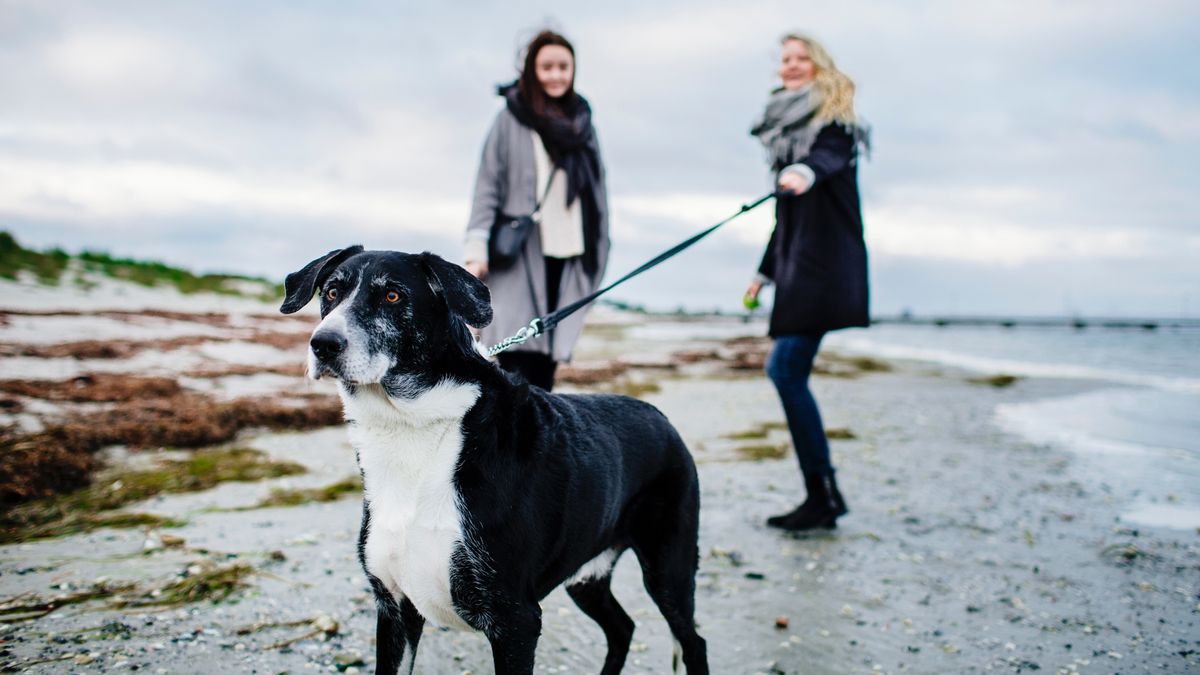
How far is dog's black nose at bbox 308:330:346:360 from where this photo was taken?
221 centimetres

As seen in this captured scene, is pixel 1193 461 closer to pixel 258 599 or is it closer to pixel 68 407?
pixel 258 599

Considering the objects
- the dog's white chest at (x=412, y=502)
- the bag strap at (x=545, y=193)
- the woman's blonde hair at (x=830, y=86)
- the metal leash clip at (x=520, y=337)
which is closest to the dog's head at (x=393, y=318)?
the dog's white chest at (x=412, y=502)

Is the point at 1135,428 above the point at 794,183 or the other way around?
the other way around

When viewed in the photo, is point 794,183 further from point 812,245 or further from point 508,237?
point 508,237

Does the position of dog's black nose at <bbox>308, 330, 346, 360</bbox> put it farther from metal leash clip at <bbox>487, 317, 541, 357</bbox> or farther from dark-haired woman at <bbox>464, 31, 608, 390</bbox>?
dark-haired woman at <bbox>464, 31, 608, 390</bbox>

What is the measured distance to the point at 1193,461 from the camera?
831 centimetres

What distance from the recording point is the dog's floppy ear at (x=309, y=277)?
106 inches

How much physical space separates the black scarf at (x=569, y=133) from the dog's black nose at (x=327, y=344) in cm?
250

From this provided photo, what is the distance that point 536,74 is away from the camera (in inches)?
174

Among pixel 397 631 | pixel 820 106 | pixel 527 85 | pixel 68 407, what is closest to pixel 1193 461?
pixel 820 106

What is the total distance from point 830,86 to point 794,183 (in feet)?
3.20

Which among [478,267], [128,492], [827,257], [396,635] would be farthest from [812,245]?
[128,492]

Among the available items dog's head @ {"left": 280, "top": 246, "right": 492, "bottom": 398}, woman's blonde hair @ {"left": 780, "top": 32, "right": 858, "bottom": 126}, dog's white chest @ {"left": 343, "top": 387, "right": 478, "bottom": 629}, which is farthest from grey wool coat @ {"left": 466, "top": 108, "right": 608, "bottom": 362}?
woman's blonde hair @ {"left": 780, "top": 32, "right": 858, "bottom": 126}

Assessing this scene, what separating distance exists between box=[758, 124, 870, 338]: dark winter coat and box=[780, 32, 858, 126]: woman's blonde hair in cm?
9
